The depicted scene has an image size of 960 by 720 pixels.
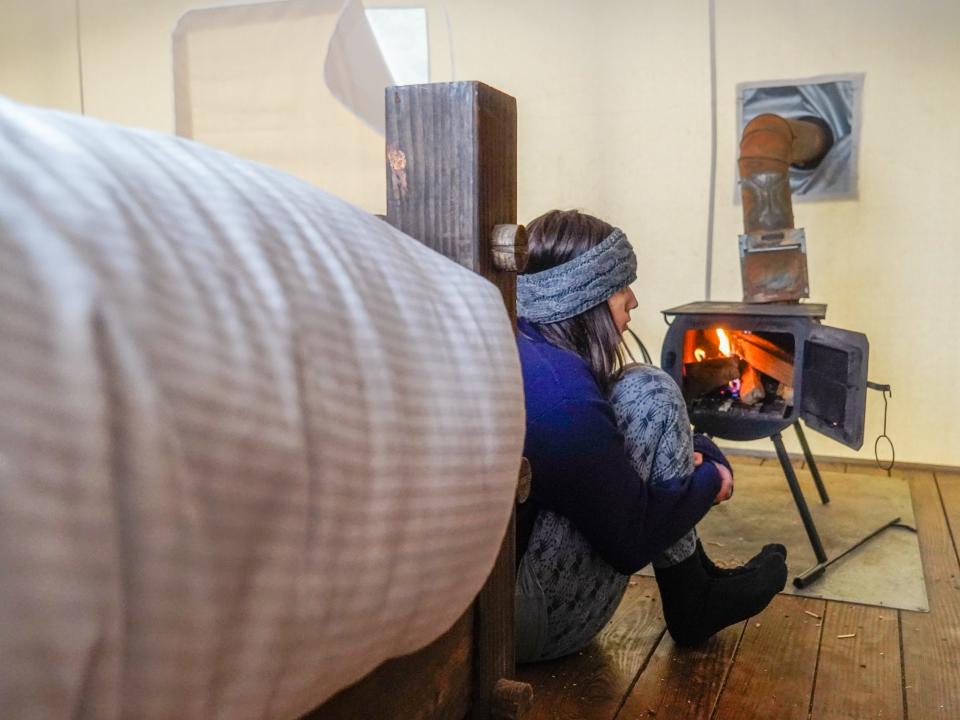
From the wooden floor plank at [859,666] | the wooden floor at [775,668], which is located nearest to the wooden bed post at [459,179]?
the wooden floor at [775,668]

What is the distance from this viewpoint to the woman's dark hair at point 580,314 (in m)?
1.65

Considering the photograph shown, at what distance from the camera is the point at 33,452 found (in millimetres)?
267

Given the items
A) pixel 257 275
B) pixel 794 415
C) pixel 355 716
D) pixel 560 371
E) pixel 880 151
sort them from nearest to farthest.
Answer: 1. pixel 257 275
2. pixel 355 716
3. pixel 560 371
4. pixel 794 415
5. pixel 880 151

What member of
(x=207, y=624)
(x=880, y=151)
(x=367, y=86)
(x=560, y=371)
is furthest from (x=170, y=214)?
(x=880, y=151)

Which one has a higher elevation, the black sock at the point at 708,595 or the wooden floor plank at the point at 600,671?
the black sock at the point at 708,595

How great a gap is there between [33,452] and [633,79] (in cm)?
354

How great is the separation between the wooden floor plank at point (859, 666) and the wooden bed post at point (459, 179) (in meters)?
1.15

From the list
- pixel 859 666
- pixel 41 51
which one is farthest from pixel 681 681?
pixel 41 51

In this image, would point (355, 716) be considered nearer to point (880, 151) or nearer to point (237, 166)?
point (237, 166)

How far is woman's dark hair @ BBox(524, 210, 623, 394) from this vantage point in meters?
1.65

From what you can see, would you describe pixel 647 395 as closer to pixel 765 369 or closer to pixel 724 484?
pixel 724 484

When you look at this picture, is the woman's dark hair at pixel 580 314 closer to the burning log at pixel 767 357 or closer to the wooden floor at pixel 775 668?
the wooden floor at pixel 775 668

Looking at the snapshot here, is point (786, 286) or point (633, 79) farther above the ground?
point (633, 79)

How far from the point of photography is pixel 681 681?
1701mm
